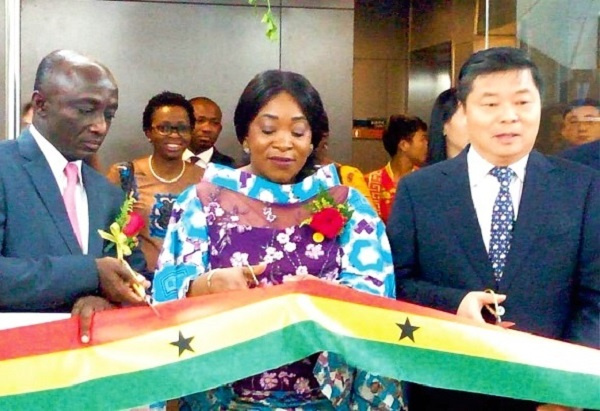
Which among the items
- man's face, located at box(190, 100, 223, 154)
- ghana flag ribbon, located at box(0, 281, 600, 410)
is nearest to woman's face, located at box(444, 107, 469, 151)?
ghana flag ribbon, located at box(0, 281, 600, 410)

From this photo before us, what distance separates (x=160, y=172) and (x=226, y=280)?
2.35 metres

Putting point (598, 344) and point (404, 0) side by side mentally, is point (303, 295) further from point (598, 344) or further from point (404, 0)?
point (404, 0)

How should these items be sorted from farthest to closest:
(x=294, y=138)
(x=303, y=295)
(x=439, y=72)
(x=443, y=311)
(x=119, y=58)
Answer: (x=439, y=72) < (x=119, y=58) < (x=294, y=138) < (x=443, y=311) < (x=303, y=295)

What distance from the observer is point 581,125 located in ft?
14.7

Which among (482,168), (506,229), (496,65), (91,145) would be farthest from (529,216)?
(91,145)

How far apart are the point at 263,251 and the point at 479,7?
5254mm

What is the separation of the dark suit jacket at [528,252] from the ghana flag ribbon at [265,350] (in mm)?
181

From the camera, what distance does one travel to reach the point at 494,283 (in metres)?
2.55

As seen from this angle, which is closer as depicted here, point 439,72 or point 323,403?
point 323,403

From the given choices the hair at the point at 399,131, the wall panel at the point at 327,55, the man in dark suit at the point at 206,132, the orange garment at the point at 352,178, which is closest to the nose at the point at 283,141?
the orange garment at the point at 352,178

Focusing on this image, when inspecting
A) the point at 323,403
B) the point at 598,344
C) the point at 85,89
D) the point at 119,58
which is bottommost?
the point at 323,403

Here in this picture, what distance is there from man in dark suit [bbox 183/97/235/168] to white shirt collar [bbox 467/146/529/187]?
9.35 ft

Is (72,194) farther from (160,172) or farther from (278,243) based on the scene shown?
(160,172)

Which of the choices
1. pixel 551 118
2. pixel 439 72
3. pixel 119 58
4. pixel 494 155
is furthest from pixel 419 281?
pixel 439 72
